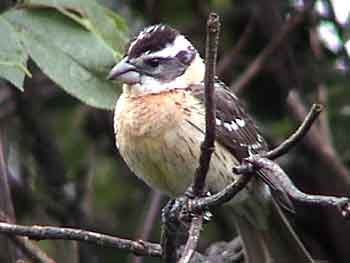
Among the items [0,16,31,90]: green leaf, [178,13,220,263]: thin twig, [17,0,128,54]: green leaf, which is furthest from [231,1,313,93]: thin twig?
[178,13,220,263]: thin twig

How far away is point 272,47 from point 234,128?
3.12ft

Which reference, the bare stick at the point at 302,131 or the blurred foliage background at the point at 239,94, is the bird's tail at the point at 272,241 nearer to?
the blurred foliage background at the point at 239,94

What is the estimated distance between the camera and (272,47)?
4.30 m

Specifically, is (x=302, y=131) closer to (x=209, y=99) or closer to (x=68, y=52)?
(x=209, y=99)

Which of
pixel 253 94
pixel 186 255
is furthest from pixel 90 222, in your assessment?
pixel 186 255

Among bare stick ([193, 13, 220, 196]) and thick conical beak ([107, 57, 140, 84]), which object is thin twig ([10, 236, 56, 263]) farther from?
bare stick ([193, 13, 220, 196])

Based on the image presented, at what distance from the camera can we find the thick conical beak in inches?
120

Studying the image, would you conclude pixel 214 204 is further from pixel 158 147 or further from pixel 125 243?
pixel 158 147

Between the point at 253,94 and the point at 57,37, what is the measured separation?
1.92m

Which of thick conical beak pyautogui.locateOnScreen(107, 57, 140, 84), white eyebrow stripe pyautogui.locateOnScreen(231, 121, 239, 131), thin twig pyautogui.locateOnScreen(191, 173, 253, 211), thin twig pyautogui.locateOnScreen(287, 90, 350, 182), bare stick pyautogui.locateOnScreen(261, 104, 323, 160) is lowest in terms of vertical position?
thin twig pyautogui.locateOnScreen(287, 90, 350, 182)

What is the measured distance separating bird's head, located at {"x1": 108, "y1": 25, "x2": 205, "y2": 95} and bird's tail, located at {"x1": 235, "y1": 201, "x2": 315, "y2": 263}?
0.59 metres

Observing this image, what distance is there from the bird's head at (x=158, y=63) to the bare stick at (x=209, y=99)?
893 mm

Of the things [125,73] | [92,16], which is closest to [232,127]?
[125,73]

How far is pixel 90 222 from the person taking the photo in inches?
177
